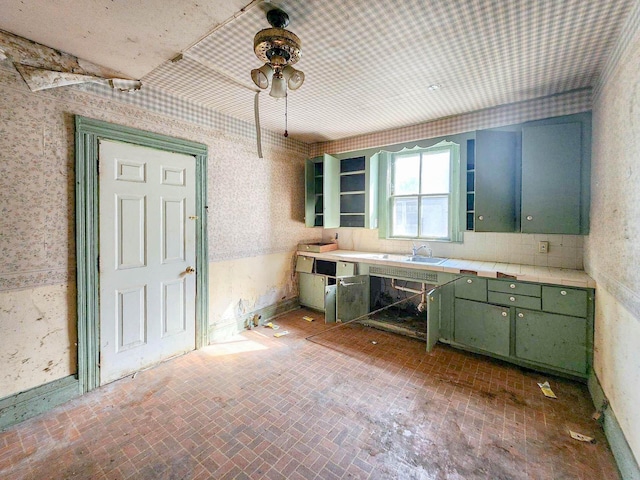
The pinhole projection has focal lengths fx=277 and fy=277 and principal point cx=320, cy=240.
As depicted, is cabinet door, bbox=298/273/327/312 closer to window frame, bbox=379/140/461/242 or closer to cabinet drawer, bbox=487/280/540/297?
window frame, bbox=379/140/461/242

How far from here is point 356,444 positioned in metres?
1.79

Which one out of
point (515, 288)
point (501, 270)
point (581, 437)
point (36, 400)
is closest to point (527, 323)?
point (515, 288)

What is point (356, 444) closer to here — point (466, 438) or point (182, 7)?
point (466, 438)

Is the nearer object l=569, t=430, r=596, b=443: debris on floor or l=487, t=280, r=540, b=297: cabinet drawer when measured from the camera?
l=569, t=430, r=596, b=443: debris on floor

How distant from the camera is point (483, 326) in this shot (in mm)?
2854

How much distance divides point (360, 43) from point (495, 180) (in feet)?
6.75

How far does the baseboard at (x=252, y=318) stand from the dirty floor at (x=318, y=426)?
49 cm

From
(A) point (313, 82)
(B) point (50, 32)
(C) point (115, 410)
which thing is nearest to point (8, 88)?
(B) point (50, 32)

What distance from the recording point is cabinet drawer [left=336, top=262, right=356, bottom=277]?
3770 millimetres

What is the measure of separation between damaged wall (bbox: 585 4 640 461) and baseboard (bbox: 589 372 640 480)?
0.05 meters

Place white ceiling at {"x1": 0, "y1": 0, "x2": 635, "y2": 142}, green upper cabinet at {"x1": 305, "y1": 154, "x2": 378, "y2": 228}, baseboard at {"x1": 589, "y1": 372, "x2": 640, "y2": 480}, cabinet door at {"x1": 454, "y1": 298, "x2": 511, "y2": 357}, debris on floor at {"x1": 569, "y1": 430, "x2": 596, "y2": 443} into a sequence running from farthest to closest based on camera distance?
green upper cabinet at {"x1": 305, "y1": 154, "x2": 378, "y2": 228}
cabinet door at {"x1": 454, "y1": 298, "x2": 511, "y2": 357}
debris on floor at {"x1": 569, "y1": 430, "x2": 596, "y2": 443}
white ceiling at {"x1": 0, "y1": 0, "x2": 635, "y2": 142}
baseboard at {"x1": 589, "y1": 372, "x2": 640, "y2": 480}

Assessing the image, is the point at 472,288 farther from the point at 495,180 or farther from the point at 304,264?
the point at 304,264

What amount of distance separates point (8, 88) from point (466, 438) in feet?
12.9

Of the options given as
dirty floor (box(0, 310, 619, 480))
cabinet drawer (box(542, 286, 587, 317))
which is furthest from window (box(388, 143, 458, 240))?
dirty floor (box(0, 310, 619, 480))
